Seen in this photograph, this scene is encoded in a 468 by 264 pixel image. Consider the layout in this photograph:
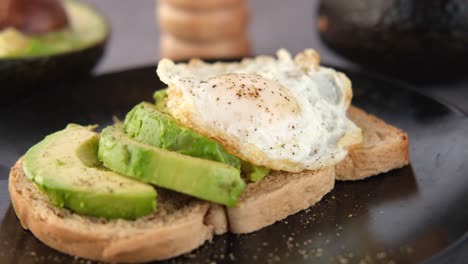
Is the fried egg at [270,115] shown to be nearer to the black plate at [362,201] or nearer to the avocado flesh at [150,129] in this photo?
the avocado flesh at [150,129]

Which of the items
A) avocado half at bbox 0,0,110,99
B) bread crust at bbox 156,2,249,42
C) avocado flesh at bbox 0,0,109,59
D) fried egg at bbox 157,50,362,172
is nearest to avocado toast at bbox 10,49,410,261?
fried egg at bbox 157,50,362,172

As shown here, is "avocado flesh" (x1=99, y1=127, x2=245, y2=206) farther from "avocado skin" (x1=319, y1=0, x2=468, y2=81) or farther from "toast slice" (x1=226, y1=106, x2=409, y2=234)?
"avocado skin" (x1=319, y1=0, x2=468, y2=81)

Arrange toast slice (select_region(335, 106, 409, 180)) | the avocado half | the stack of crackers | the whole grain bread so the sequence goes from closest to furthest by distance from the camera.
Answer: the whole grain bread → toast slice (select_region(335, 106, 409, 180)) → the avocado half → the stack of crackers

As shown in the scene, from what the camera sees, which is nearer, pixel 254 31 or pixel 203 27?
pixel 203 27

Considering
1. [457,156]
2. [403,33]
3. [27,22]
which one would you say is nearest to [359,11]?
[403,33]

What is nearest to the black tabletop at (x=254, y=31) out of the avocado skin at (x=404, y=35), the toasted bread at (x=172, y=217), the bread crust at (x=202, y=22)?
the avocado skin at (x=404, y=35)

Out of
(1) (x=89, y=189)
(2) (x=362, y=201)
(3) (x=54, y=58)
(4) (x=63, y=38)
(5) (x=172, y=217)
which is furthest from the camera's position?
(4) (x=63, y=38)

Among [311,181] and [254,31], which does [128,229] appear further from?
[254,31]

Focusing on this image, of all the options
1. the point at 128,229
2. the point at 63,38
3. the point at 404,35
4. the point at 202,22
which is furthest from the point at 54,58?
the point at 404,35
